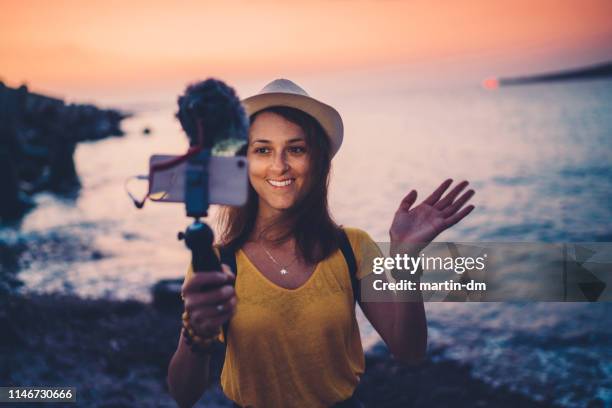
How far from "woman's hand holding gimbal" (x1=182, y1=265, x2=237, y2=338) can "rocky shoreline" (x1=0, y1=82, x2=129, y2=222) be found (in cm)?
1887

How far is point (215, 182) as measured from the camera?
4.24 ft

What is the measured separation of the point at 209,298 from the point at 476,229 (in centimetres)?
1499

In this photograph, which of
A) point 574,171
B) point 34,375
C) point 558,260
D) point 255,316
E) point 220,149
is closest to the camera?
point 220,149

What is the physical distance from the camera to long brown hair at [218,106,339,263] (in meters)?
2.46

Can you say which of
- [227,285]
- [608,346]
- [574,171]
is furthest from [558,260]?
[574,171]

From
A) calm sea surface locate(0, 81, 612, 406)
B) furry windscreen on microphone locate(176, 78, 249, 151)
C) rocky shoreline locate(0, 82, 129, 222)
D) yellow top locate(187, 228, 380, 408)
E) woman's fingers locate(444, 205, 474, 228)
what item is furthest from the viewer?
rocky shoreline locate(0, 82, 129, 222)

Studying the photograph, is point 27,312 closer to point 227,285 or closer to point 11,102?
point 227,285

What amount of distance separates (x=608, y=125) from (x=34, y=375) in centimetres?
5203

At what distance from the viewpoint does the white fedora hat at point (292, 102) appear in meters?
2.35

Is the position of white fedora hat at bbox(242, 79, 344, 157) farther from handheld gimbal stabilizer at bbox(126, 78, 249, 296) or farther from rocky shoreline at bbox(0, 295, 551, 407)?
rocky shoreline at bbox(0, 295, 551, 407)

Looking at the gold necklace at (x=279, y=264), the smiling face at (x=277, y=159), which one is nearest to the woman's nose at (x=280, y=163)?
the smiling face at (x=277, y=159)

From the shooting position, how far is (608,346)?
7652 mm

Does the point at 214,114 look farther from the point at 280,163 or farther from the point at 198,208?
the point at 280,163

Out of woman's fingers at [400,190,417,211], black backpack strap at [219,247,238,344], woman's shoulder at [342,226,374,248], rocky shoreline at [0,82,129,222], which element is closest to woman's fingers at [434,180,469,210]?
woman's fingers at [400,190,417,211]
